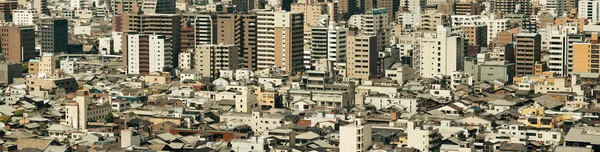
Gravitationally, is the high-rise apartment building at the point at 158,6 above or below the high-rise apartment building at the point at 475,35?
above

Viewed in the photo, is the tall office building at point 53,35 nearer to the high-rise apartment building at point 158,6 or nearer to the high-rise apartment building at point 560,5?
the high-rise apartment building at point 158,6

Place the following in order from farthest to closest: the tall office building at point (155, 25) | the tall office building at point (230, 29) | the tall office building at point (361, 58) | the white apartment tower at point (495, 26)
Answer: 1. the white apartment tower at point (495, 26)
2. the tall office building at point (155, 25)
3. the tall office building at point (230, 29)
4. the tall office building at point (361, 58)

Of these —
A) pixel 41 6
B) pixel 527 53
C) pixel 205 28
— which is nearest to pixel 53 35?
pixel 205 28

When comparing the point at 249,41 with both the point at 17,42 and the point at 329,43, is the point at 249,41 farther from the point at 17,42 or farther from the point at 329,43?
the point at 17,42

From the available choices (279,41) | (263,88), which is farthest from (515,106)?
(279,41)

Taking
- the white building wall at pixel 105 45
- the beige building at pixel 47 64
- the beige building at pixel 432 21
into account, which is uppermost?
the beige building at pixel 432 21

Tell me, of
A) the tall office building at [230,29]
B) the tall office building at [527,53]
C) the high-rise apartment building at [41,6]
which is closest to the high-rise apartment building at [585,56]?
the tall office building at [527,53]

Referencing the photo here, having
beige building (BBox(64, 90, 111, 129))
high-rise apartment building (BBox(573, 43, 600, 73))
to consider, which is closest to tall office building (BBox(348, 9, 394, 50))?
high-rise apartment building (BBox(573, 43, 600, 73))
